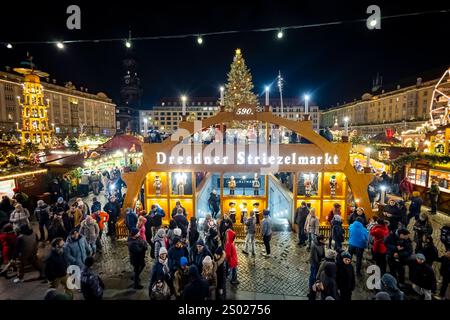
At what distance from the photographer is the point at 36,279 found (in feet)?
25.3

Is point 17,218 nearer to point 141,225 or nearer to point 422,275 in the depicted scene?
point 141,225

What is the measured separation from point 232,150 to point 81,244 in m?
6.42

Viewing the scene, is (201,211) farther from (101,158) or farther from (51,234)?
(101,158)

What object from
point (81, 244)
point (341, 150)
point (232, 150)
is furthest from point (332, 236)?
point (81, 244)

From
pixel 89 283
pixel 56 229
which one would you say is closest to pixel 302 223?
pixel 89 283

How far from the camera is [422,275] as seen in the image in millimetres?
6023

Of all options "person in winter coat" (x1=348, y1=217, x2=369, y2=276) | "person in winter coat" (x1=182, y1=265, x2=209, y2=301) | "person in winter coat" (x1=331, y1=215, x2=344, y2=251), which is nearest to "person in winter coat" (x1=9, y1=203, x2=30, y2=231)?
"person in winter coat" (x1=182, y1=265, x2=209, y2=301)

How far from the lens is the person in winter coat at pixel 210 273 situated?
225 inches

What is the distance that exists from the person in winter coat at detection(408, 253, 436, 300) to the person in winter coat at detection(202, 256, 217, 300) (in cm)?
492

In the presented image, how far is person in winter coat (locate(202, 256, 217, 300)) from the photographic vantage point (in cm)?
572

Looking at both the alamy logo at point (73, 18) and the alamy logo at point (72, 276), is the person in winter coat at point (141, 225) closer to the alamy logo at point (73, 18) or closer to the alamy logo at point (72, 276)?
the alamy logo at point (72, 276)

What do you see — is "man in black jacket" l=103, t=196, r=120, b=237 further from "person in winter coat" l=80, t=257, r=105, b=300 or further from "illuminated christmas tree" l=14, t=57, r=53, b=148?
"illuminated christmas tree" l=14, t=57, r=53, b=148

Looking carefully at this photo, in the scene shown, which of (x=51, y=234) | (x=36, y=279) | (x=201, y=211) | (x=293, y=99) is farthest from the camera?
(x=293, y=99)
